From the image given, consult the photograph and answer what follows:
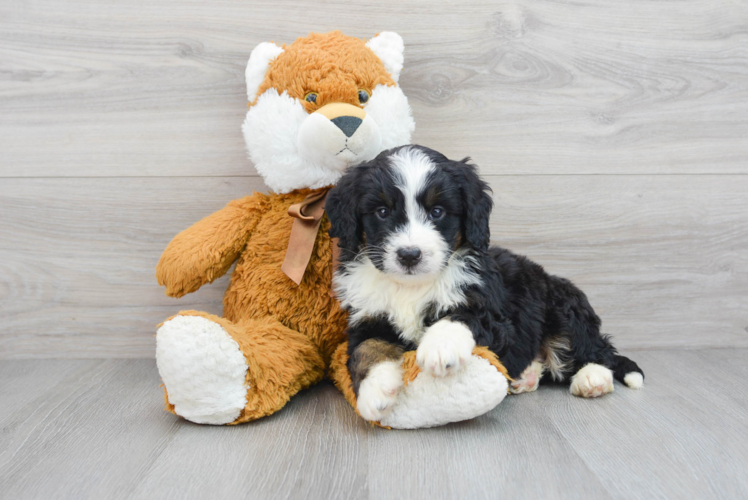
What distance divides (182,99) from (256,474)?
145 cm

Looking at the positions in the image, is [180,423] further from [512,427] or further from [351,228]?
[512,427]

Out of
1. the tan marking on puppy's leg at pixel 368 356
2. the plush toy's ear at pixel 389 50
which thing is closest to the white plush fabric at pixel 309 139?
the plush toy's ear at pixel 389 50

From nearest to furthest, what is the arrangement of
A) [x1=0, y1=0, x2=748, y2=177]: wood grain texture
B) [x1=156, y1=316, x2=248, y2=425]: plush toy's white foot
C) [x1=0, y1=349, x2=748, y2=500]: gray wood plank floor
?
[x1=0, y1=349, x2=748, y2=500]: gray wood plank floor < [x1=156, y1=316, x2=248, y2=425]: plush toy's white foot < [x1=0, y1=0, x2=748, y2=177]: wood grain texture

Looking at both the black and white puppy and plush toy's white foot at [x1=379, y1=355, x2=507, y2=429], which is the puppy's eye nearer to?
the black and white puppy

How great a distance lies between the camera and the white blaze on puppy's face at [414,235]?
137 centimetres

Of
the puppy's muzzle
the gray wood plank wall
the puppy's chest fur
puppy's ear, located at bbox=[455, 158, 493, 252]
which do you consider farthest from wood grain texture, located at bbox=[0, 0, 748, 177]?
the puppy's muzzle

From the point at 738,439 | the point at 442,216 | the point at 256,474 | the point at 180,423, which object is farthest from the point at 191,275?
the point at 738,439

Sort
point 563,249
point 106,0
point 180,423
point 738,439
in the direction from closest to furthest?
point 738,439 < point 180,423 < point 106,0 < point 563,249

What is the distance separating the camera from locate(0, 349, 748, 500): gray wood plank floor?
1.17 m

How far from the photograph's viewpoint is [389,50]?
6.00ft

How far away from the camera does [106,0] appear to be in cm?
201

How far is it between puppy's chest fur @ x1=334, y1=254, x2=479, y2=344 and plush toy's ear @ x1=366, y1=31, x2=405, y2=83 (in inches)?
28.2

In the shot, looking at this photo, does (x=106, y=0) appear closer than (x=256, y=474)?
No

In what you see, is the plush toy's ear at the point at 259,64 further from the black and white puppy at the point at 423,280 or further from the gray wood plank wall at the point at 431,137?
the black and white puppy at the point at 423,280
